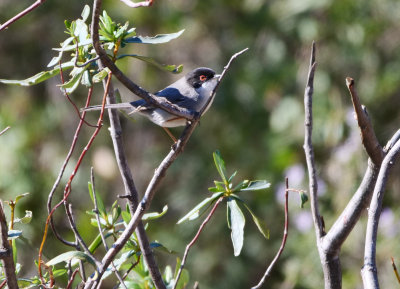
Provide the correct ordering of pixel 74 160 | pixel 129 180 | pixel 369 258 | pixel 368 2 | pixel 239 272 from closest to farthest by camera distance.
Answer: pixel 369 258, pixel 129 180, pixel 368 2, pixel 74 160, pixel 239 272

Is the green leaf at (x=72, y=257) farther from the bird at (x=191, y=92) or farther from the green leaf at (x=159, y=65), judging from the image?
the bird at (x=191, y=92)

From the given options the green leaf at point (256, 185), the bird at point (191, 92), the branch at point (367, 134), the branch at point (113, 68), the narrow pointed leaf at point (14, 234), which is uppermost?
the bird at point (191, 92)

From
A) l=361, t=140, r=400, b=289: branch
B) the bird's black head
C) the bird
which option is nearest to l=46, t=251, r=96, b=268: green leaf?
l=361, t=140, r=400, b=289: branch

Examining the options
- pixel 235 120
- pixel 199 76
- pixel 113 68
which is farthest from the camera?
pixel 235 120

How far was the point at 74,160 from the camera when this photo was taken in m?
5.64

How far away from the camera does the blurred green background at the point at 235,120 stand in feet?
16.6

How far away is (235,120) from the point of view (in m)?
6.28

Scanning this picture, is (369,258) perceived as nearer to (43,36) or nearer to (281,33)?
(281,33)

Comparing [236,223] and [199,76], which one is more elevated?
[199,76]

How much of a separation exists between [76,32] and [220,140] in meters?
4.81

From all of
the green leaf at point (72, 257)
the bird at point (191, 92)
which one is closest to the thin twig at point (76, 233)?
the green leaf at point (72, 257)

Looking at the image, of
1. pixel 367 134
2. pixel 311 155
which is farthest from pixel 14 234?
pixel 367 134

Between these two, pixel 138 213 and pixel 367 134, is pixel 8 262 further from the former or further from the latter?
pixel 367 134

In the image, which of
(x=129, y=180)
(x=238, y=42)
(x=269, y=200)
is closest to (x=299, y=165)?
(x=269, y=200)
